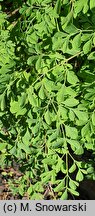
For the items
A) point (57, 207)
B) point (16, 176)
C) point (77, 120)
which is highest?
point (77, 120)

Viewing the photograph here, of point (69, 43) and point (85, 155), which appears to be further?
point (85, 155)

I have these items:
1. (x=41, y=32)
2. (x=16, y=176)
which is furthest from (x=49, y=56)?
(x=16, y=176)

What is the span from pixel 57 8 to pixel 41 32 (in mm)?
197

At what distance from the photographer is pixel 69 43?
1.91 meters

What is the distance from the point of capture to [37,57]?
6.20 feet

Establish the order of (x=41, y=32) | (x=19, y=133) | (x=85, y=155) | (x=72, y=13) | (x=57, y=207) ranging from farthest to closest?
(x=85, y=155)
(x=57, y=207)
(x=19, y=133)
(x=41, y=32)
(x=72, y=13)

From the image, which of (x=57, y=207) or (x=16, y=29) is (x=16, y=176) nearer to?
(x=57, y=207)

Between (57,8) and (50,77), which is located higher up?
(57,8)

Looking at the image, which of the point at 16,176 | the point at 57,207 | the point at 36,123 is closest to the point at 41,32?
the point at 36,123

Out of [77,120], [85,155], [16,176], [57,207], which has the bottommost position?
[16,176]

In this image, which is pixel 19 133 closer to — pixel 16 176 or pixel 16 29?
pixel 16 29

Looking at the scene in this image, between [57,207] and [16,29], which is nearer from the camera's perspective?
[16,29]

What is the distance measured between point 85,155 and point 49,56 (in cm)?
159

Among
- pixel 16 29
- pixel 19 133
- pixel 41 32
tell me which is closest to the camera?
pixel 41 32
